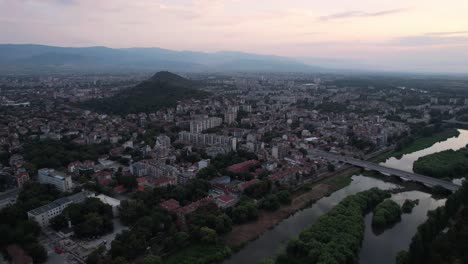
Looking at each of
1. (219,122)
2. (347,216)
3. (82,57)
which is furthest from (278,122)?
(82,57)

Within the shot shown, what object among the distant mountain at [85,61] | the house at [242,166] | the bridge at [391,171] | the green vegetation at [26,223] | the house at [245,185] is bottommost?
the green vegetation at [26,223]

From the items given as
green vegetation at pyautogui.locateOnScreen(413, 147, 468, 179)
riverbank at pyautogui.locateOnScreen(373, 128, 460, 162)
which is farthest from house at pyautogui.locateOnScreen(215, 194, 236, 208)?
riverbank at pyautogui.locateOnScreen(373, 128, 460, 162)

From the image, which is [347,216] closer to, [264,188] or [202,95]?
[264,188]

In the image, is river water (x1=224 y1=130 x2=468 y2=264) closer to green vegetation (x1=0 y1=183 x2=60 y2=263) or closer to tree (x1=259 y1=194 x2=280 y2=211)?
tree (x1=259 y1=194 x2=280 y2=211)

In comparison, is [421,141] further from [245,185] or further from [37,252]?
[37,252]

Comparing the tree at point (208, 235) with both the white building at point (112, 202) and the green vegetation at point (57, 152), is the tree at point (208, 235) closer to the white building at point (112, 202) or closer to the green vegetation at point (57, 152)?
the white building at point (112, 202)

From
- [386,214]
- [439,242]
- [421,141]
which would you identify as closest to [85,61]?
[421,141]

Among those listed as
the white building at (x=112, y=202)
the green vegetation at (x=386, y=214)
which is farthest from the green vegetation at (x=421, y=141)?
the white building at (x=112, y=202)
